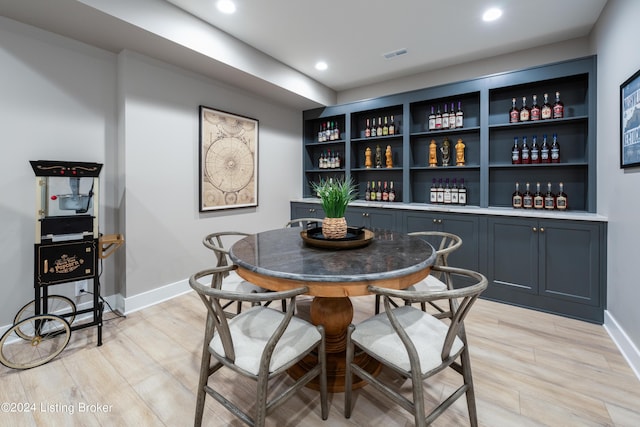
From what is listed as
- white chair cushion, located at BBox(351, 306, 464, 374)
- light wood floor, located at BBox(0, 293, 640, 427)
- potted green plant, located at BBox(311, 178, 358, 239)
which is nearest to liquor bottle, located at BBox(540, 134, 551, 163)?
light wood floor, located at BBox(0, 293, 640, 427)

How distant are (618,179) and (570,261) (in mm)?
834

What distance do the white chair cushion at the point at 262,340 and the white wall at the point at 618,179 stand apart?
2.18m

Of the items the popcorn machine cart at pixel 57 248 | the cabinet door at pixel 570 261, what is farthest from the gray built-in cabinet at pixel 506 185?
the popcorn machine cart at pixel 57 248

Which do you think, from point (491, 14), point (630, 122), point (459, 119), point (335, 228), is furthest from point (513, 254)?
point (491, 14)

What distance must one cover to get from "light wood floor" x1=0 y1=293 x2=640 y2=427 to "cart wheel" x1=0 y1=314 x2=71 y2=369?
0.07m

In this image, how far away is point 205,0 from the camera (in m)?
2.53

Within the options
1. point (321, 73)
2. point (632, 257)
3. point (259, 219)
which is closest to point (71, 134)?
point (259, 219)

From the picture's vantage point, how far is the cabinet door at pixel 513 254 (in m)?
2.97

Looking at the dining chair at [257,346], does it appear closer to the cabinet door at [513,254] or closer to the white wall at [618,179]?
the white wall at [618,179]

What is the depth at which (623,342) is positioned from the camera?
2199mm

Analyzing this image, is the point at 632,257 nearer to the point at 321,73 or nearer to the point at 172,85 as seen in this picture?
the point at 321,73

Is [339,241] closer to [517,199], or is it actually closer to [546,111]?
[517,199]

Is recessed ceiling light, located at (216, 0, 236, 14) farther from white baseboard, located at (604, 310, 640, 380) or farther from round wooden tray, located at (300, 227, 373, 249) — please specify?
white baseboard, located at (604, 310, 640, 380)

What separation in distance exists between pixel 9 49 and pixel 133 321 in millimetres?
2335
